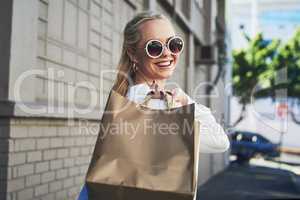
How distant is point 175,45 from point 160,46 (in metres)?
0.06

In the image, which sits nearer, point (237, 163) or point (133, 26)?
point (133, 26)

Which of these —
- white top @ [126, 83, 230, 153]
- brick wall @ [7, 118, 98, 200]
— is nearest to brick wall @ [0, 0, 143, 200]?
brick wall @ [7, 118, 98, 200]

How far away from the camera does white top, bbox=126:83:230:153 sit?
1691mm

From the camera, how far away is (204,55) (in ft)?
35.4

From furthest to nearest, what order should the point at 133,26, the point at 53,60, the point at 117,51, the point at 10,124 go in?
the point at 117,51, the point at 53,60, the point at 10,124, the point at 133,26

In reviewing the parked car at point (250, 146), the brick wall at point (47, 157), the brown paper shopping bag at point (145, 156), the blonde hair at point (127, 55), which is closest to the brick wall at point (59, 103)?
the brick wall at point (47, 157)

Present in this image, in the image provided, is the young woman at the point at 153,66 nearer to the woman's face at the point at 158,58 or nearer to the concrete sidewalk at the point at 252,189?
the woman's face at the point at 158,58

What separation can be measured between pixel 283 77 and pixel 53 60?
21.9 m

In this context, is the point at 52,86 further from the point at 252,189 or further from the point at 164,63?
the point at 252,189

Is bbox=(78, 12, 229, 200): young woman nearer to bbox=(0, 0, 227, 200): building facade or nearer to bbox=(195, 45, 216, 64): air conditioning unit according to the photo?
bbox=(0, 0, 227, 200): building facade

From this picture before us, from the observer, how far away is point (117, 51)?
5145 millimetres

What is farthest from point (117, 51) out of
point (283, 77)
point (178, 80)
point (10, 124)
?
point (283, 77)

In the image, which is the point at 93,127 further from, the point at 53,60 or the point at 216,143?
the point at 216,143

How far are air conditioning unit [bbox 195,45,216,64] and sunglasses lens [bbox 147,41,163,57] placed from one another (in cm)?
882
